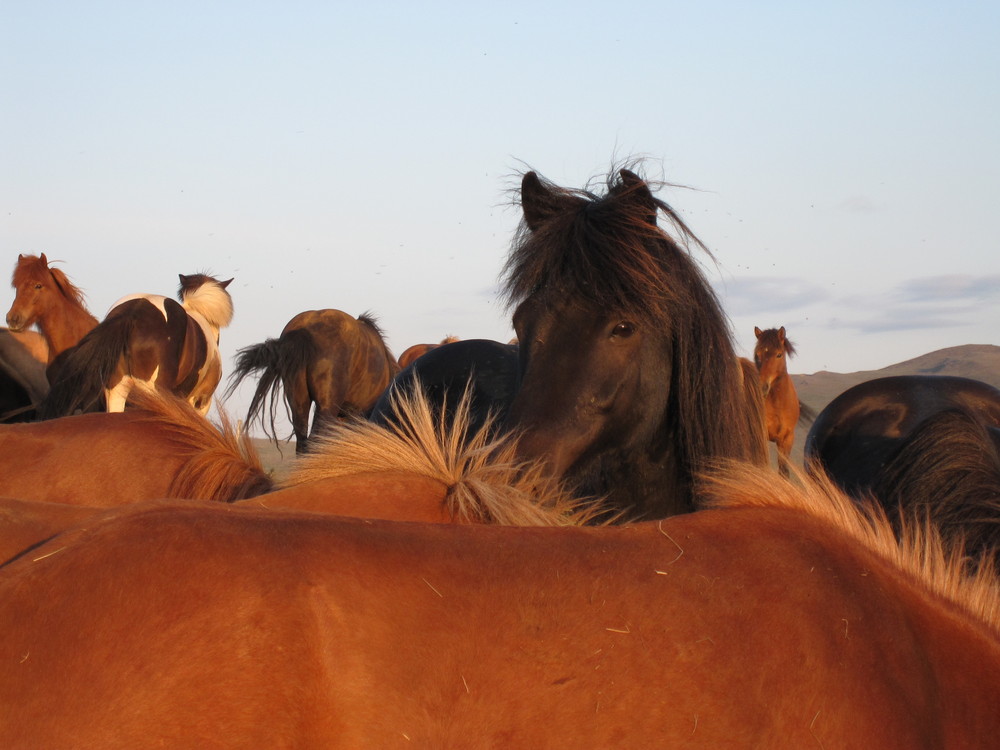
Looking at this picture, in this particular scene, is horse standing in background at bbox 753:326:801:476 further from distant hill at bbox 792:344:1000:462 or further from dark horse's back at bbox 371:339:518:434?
dark horse's back at bbox 371:339:518:434

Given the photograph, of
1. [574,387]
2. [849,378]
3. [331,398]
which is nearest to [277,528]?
[574,387]

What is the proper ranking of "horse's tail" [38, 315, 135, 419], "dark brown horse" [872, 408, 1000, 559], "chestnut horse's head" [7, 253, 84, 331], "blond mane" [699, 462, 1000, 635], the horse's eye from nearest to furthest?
1. "blond mane" [699, 462, 1000, 635]
2. "dark brown horse" [872, 408, 1000, 559]
3. the horse's eye
4. "horse's tail" [38, 315, 135, 419]
5. "chestnut horse's head" [7, 253, 84, 331]

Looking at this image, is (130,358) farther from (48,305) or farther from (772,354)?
(772,354)

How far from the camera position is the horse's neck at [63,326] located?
10.6 meters

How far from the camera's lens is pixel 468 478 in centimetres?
214

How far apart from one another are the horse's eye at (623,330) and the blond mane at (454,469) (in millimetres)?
800

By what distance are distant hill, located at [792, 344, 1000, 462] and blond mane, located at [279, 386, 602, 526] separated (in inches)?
992

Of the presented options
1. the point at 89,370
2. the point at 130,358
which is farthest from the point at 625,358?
the point at 130,358

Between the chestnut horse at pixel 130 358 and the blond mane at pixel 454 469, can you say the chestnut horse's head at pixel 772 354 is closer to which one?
the chestnut horse at pixel 130 358

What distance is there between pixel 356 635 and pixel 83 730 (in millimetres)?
368

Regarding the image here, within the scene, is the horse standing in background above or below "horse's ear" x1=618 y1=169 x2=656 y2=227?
below

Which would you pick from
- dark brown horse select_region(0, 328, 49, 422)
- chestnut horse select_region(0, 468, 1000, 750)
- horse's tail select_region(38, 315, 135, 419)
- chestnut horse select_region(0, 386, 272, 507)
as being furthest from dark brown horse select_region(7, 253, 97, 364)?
chestnut horse select_region(0, 468, 1000, 750)

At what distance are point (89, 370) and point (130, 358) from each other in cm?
47

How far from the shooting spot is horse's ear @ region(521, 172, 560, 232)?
356cm
